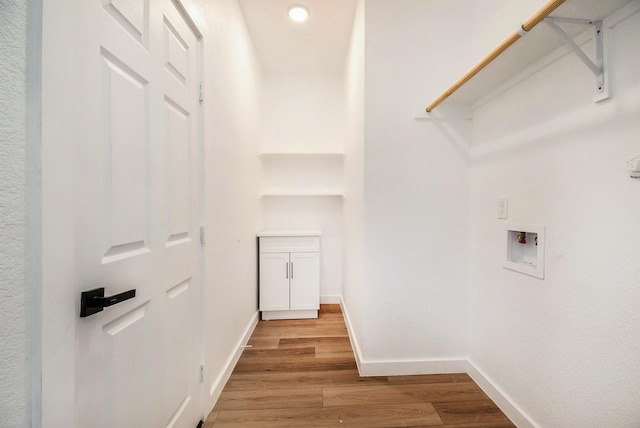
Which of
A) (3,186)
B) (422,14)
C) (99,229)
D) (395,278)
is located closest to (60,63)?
(3,186)

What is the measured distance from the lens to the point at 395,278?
69.5 inches

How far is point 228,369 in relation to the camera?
175cm

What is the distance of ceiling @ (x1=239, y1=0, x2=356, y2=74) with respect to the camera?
6.89ft

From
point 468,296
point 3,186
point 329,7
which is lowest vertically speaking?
point 468,296

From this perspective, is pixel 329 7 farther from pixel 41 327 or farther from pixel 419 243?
pixel 41 327

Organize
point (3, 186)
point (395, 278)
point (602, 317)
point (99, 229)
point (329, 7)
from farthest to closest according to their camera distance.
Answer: point (329, 7) < point (395, 278) < point (602, 317) < point (99, 229) < point (3, 186)

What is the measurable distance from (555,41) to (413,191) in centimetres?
96

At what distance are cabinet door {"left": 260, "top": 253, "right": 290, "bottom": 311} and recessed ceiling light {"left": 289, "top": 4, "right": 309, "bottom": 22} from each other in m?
2.21

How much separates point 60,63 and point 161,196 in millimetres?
528

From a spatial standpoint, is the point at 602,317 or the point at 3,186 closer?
the point at 3,186

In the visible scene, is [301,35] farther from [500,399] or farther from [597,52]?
[500,399]

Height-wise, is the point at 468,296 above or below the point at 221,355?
above

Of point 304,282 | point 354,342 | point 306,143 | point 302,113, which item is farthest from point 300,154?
point 354,342

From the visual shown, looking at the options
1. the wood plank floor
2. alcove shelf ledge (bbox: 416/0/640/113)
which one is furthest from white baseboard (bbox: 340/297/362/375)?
alcove shelf ledge (bbox: 416/0/640/113)
